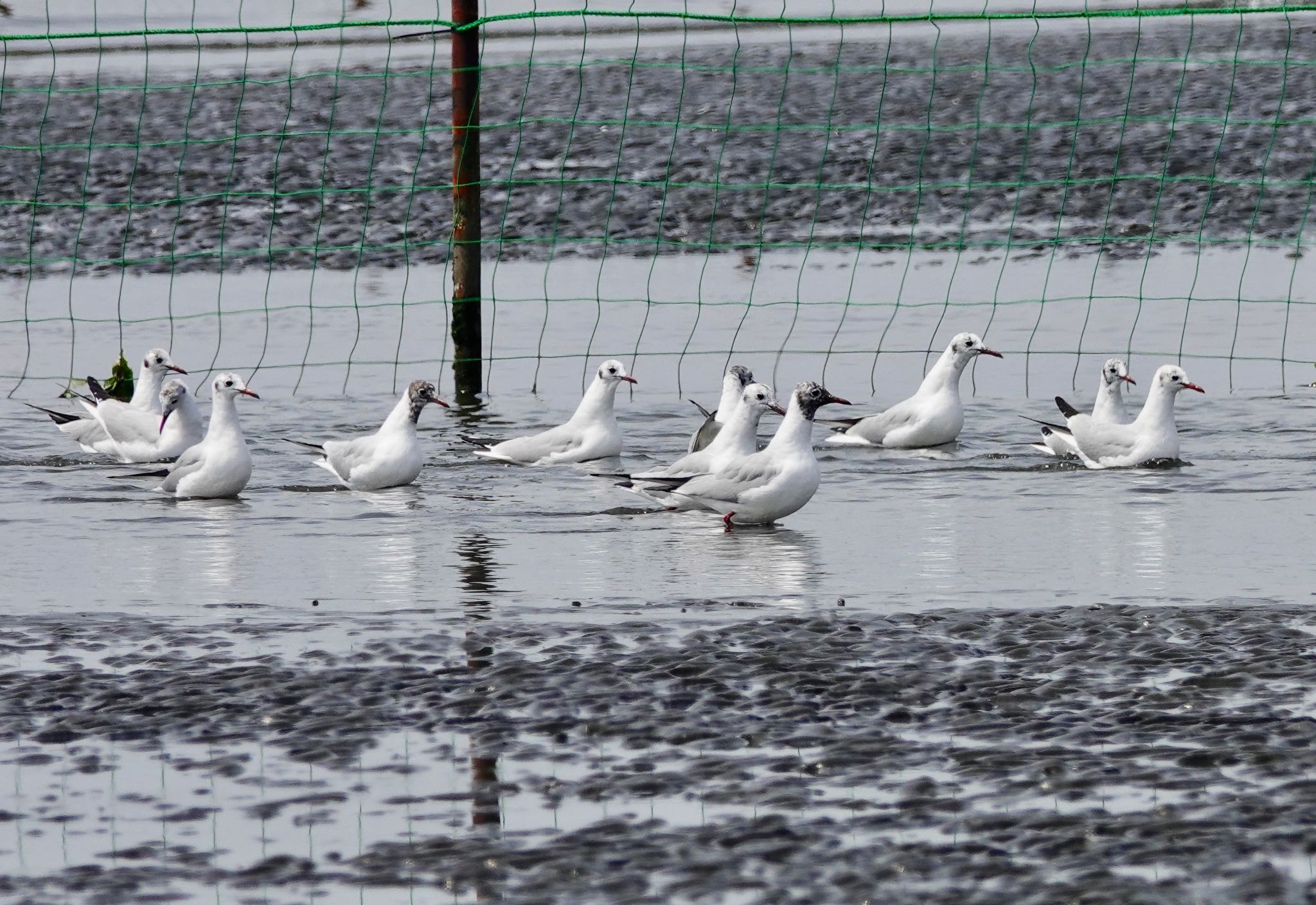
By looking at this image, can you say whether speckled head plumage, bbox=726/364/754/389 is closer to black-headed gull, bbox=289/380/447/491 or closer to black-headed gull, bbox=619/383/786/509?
black-headed gull, bbox=619/383/786/509

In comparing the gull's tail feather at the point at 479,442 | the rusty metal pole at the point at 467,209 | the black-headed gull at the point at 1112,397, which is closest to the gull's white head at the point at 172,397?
the gull's tail feather at the point at 479,442

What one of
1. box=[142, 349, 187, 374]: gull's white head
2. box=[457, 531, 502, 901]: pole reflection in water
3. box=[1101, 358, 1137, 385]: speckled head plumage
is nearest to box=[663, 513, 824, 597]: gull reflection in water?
box=[457, 531, 502, 901]: pole reflection in water

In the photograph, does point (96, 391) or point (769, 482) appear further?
point (96, 391)

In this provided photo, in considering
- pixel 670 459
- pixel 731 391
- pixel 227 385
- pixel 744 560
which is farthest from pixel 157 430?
pixel 744 560

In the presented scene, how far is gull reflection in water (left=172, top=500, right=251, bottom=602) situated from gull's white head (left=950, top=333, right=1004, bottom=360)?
4311 millimetres

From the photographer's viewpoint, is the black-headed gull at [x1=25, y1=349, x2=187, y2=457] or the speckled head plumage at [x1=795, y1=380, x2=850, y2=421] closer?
the speckled head plumage at [x1=795, y1=380, x2=850, y2=421]

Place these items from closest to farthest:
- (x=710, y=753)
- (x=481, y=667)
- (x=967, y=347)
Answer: (x=710, y=753) < (x=481, y=667) < (x=967, y=347)

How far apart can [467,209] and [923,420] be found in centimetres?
370

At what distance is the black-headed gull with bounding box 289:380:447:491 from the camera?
12.2 m

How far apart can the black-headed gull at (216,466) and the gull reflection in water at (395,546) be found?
63 cm

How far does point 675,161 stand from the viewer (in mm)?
23156

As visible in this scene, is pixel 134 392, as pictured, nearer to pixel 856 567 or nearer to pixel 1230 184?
pixel 856 567

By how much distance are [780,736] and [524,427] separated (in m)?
6.93

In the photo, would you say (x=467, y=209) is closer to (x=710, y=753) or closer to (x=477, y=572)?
(x=477, y=572)
